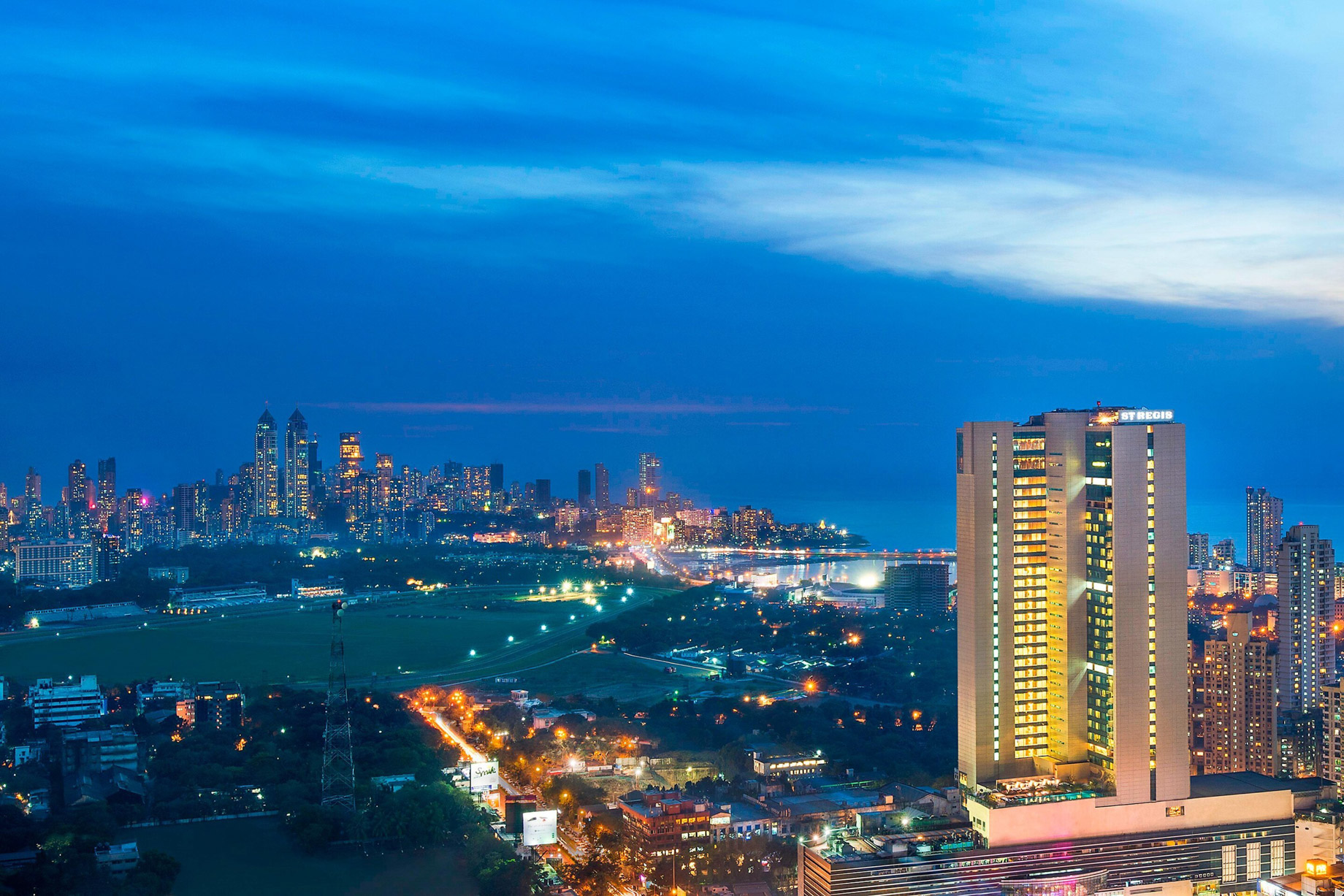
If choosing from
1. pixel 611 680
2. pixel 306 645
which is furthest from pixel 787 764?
pixel 306 645

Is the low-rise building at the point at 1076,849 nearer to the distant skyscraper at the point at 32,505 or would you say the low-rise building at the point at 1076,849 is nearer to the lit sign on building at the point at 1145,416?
the lit sign on building at the point at 1145,416

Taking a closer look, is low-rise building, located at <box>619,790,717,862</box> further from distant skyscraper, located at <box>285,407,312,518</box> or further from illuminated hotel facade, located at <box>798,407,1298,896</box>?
distant skyscraper, located at <box>285,407,312,518</box>

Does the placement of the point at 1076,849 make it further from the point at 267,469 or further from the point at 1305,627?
the point at 267,469

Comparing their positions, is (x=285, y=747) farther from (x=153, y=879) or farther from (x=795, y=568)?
(x=795, y=568)

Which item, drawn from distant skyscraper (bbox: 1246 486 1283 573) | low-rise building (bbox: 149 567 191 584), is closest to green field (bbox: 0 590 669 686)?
low-rise building (bbox: 149 567 191 584)

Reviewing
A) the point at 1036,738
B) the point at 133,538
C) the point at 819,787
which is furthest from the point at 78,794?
the point at 133,538

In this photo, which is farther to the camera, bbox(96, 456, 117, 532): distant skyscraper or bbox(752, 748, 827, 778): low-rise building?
bbox(96, 456, 117, 532): distant skyscraper
